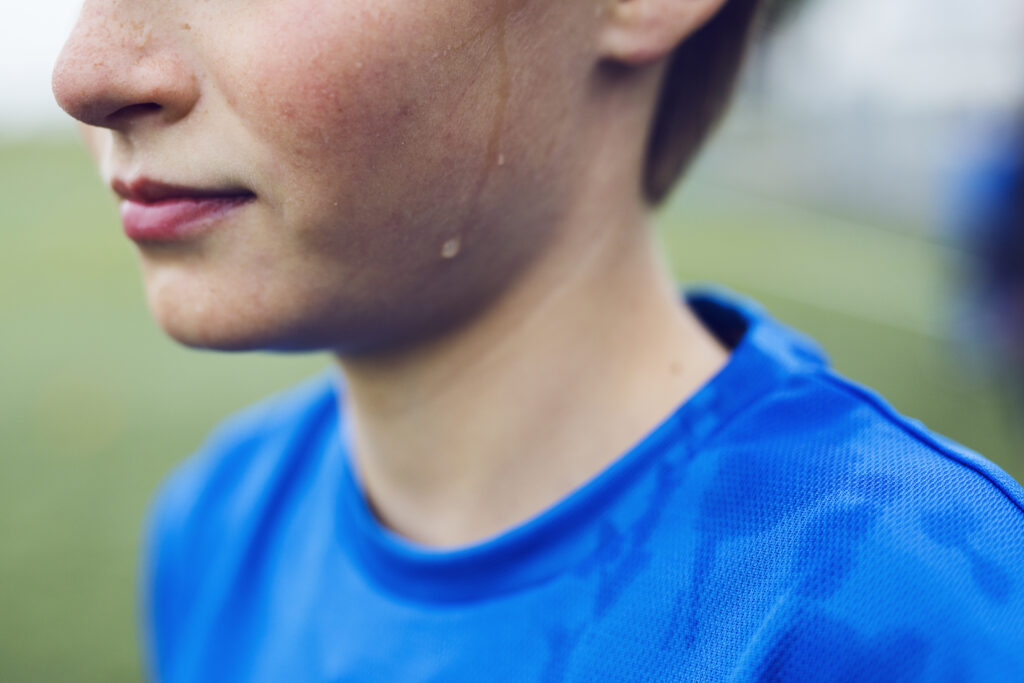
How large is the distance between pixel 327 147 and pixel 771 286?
31.6 ft

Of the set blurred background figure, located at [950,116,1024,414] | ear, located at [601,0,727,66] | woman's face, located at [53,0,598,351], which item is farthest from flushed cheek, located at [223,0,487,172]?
blurred background figure, located at [950,116,1024,414]

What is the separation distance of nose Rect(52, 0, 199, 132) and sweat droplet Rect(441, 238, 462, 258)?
1.07ft

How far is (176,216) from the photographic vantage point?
3.64 ft

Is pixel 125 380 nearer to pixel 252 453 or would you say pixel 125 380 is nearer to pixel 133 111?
pixel 252 453

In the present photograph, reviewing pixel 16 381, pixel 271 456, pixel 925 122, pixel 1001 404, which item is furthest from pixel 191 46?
pixel 925 122

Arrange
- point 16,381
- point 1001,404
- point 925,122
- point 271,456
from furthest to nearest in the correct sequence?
point 925,122 → point 16,381 → point 1001,404 → point 271,456

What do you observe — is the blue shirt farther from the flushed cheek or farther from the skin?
the flushed cheek

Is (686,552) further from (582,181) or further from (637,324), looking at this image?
(582,181)

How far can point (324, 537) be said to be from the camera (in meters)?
1.50

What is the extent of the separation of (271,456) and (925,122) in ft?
48.1

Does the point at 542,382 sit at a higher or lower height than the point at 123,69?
lower

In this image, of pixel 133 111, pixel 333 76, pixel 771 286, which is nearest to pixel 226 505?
pixel 133 111

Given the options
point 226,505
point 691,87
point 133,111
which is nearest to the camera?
point 133,111

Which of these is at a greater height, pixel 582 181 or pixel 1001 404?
pixel 582 181
